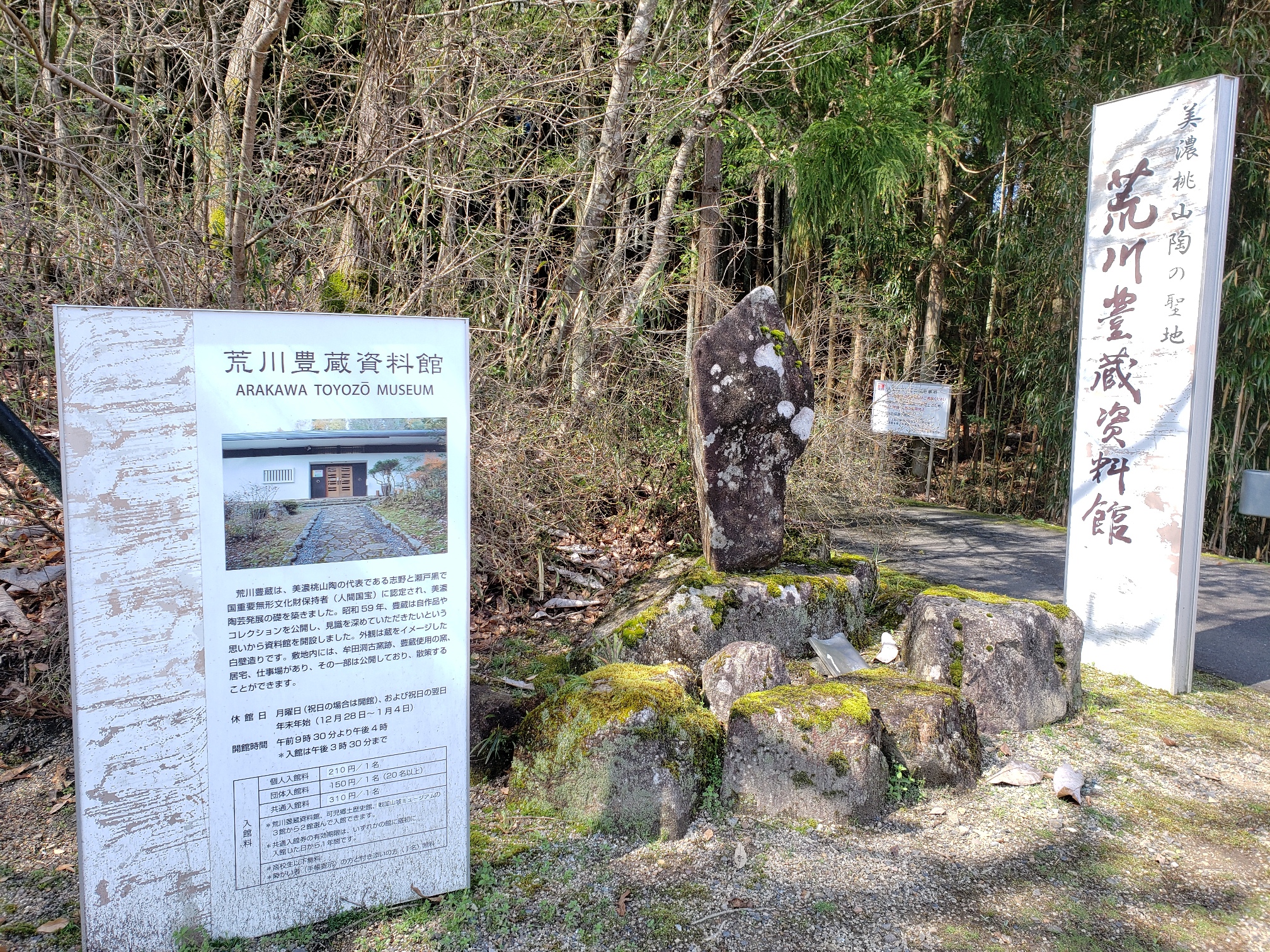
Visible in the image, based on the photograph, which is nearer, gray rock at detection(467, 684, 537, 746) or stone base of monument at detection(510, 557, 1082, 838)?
stone base of monument at detection(510, 557, 1082, 838)

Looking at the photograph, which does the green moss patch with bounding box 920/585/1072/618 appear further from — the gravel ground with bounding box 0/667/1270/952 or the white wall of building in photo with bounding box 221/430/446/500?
the white wall of building in photo with bounding box 221/430/446/500

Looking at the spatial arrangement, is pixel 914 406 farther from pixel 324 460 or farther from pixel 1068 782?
pixel 324 460

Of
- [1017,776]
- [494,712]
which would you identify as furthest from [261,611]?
[1017,776]

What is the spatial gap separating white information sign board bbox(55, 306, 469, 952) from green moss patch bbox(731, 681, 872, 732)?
106cm

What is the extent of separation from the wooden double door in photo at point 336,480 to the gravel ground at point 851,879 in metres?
1.15

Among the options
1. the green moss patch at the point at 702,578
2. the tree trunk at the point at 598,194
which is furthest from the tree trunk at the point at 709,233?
the green moss patch at the point at 702,578

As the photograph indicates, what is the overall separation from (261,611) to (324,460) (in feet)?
1.36

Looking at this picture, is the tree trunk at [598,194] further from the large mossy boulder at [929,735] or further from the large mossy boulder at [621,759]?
the large mossy boulder at [929,735]

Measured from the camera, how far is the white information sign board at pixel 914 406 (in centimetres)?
749

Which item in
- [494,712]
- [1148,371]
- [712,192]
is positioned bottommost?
[494,712]

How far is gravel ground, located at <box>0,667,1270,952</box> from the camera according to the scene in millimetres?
2211

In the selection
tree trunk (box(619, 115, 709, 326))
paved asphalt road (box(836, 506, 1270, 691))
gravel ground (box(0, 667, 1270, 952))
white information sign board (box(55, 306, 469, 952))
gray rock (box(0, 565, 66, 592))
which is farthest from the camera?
tree trunk (box(619, 115, 709, 326))

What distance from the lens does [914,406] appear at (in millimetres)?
7645

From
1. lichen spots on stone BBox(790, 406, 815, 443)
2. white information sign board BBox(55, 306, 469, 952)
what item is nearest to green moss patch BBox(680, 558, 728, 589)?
lichen spots on stone BBox(790, 406, 815, 443)
